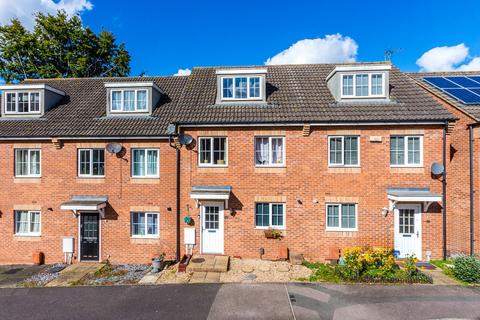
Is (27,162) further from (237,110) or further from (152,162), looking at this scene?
(237,110)

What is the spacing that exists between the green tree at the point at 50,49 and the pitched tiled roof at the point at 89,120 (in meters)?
11.0

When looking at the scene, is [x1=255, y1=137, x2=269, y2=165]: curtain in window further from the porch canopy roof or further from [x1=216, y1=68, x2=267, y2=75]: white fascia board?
[x1=216, y1=68, x2=267, y2=75]: white fascia board

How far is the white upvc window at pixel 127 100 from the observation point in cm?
1357

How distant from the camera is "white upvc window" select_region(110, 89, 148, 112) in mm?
13570

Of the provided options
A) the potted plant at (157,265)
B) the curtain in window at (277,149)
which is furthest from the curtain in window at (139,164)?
the curtain in window at (277,149)

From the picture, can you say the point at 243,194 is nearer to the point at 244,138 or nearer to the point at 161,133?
the point at 244,138

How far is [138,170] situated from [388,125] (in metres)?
12.2

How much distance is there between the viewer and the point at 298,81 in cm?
1448

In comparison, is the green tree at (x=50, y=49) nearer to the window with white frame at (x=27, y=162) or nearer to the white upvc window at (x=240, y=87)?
the window with white frame at (x=27, y=162)

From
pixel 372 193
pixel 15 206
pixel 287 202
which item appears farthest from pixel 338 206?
pixel 15 206

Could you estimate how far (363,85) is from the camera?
41.7ft

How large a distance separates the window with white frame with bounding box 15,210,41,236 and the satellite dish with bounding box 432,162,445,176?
19030mm

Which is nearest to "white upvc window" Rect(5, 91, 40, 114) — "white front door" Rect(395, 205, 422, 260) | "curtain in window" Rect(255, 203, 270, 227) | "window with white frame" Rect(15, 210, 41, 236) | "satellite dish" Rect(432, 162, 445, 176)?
"window with white frame" Rect(15, 210, 41, 236)

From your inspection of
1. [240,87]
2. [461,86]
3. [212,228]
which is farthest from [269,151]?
[461,86]
